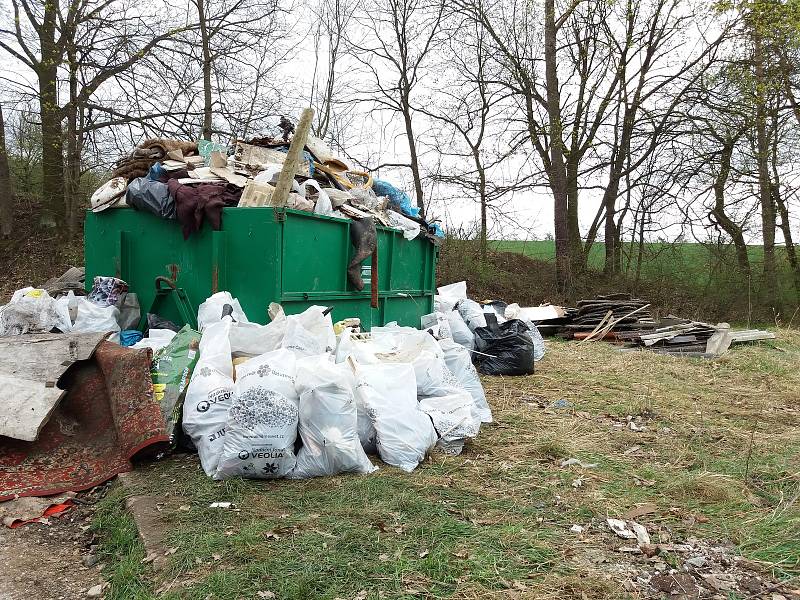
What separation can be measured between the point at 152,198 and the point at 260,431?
2.83m

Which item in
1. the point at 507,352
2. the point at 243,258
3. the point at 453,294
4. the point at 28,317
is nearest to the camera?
the point at 28,317

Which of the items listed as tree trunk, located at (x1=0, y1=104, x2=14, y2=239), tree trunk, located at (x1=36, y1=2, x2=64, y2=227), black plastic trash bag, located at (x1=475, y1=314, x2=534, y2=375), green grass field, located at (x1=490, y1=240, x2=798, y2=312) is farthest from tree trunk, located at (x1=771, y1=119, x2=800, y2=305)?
tree trunk, located at (x1=0, y1=104, x2=14, y2=239)

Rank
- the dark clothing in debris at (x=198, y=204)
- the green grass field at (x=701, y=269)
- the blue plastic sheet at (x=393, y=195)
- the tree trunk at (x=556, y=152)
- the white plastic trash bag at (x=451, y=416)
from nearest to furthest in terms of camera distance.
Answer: the white plastic trash bag at (x=451, y=416), the dark clothing in debris at (x=198, y=204), the blue plastic sheet at (x=393, y=195), the tree trunk at (x=556, y=152), the green grass field at (x=701, y=269)

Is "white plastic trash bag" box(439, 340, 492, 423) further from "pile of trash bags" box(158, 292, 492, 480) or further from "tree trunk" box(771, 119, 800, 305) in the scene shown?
"tree trunk" box(771, 119, 800, 305)

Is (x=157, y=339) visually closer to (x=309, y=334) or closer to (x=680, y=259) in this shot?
(x=309, y=334)

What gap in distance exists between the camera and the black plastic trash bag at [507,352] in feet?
21.4

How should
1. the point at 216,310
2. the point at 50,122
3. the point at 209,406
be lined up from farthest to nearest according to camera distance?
the point at 50,122 < the point at 216,310 < the point at 209,406

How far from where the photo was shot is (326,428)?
332cm

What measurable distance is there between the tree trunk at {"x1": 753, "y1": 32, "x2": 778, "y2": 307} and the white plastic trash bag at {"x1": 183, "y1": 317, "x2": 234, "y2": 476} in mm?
12626

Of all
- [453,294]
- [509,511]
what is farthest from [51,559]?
[453,294]

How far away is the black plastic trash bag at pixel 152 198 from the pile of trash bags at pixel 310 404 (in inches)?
58.9

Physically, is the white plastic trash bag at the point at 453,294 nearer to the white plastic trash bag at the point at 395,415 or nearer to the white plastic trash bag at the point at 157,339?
the white plastic trash bag at the point at 157,339

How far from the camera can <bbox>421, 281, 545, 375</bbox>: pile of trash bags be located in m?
6.55

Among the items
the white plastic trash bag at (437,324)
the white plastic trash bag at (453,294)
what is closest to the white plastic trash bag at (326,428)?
the white plastic trash bag at (437,324)
